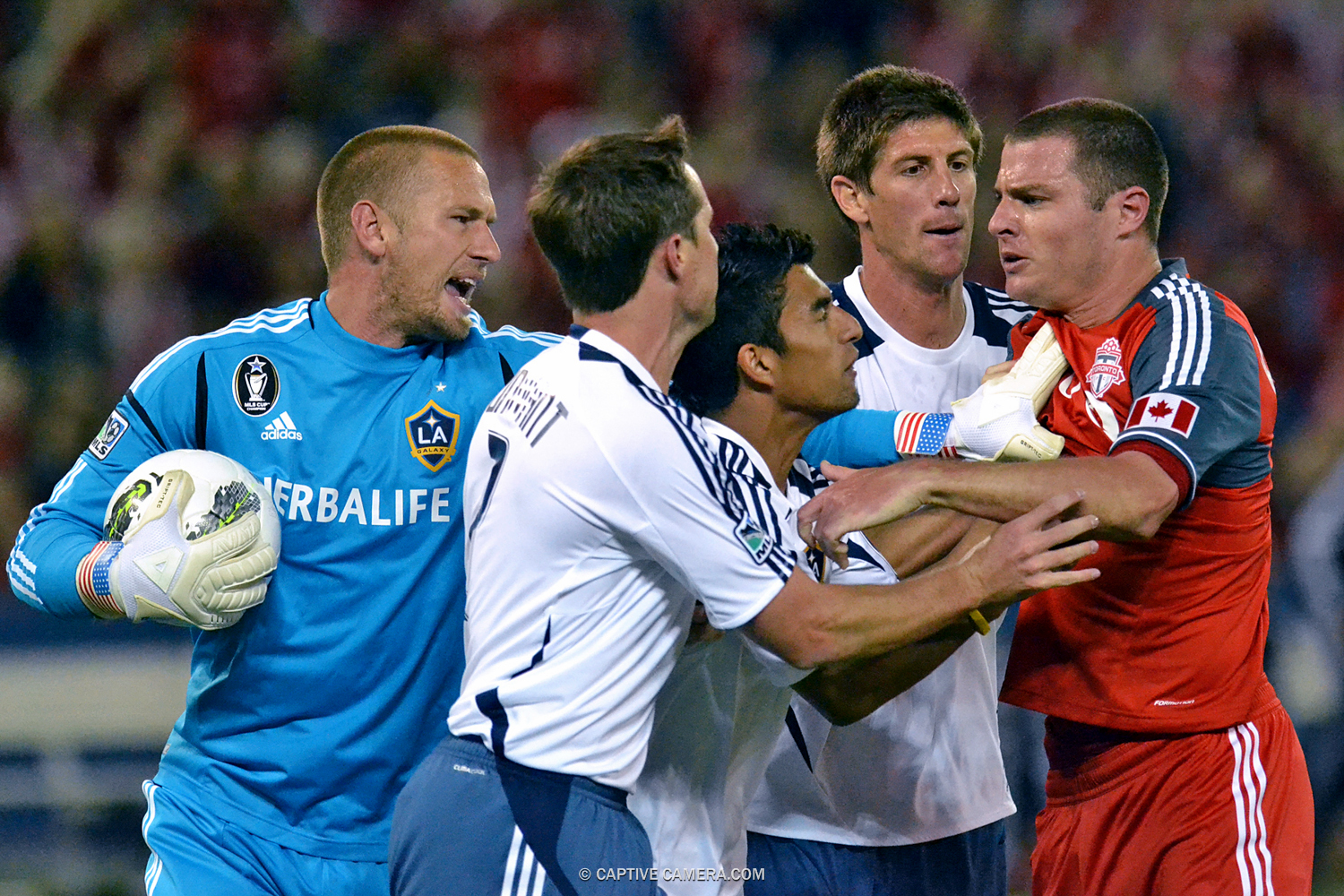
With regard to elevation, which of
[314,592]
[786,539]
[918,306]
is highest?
[918,306]

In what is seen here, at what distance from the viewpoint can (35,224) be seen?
830cm

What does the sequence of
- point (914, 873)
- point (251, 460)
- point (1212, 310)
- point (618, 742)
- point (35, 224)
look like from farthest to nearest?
1. point (35, 224)
2. point (914, 873)
3. point (251, 460)
4. point (1212, 310)
5. point (618, 742)

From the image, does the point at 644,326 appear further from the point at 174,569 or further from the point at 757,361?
the point at 174,569

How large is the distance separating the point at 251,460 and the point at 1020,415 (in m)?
1.93

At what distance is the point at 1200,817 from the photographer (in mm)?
3414

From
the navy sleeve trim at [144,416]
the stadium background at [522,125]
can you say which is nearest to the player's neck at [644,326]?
the navy sleeve trim at [144,416]

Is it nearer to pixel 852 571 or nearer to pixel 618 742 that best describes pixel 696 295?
pixel 852 571

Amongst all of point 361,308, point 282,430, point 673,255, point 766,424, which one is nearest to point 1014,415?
point 766,424

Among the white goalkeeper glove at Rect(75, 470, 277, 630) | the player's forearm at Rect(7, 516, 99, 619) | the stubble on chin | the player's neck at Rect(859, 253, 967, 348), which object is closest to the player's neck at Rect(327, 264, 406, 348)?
the stubble on chin

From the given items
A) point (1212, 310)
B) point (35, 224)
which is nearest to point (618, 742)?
point (1212, 310)

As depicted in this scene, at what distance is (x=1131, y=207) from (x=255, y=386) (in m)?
2.30

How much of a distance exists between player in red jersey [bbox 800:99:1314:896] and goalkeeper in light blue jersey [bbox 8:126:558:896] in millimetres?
1054

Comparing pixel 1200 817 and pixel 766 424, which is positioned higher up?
pixel 766 424

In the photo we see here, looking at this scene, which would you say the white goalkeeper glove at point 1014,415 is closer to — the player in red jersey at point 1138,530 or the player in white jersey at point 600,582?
the player in red jersey at point 1138,530
